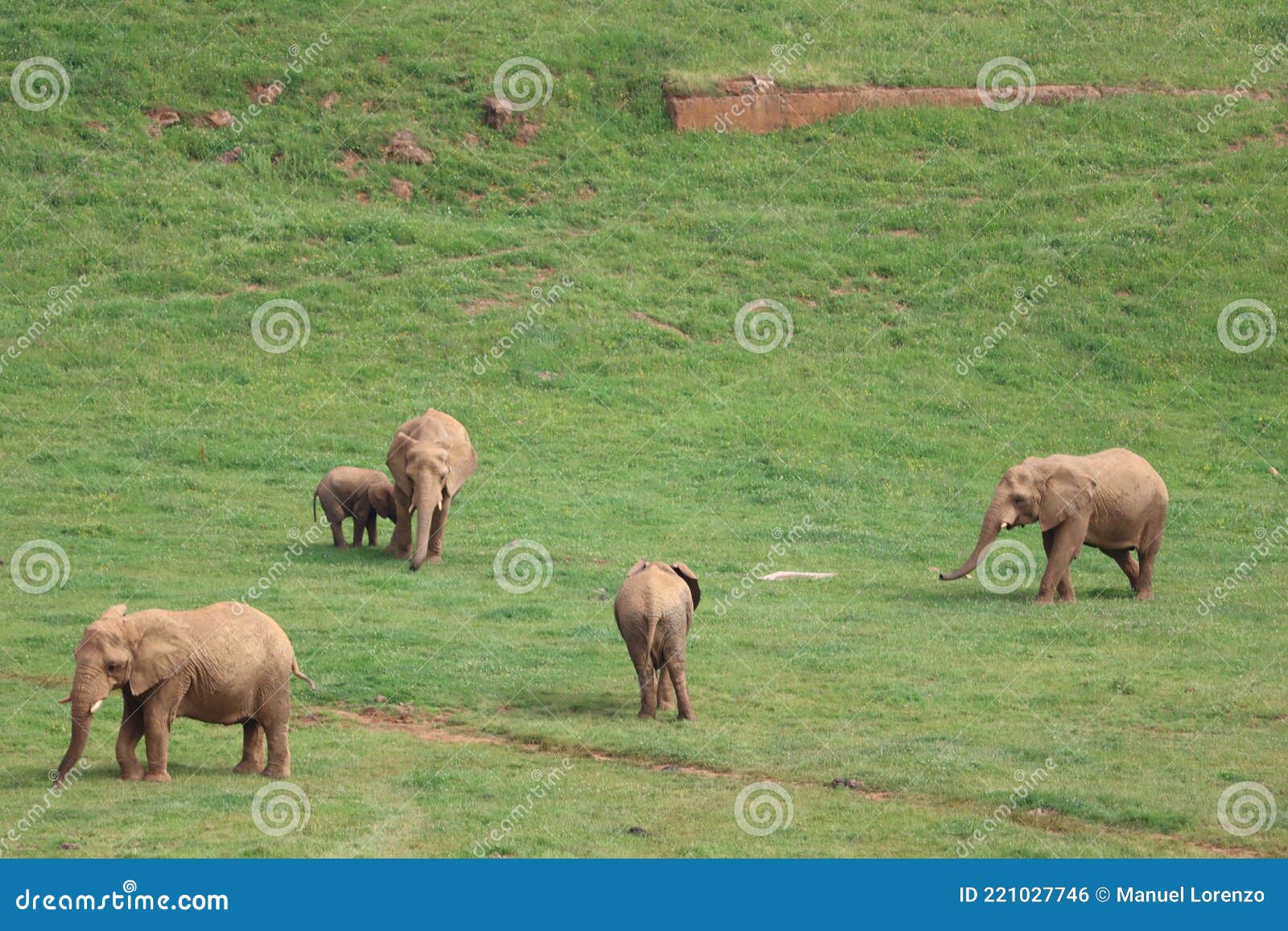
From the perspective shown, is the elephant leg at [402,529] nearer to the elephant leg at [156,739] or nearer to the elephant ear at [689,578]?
the elephant ear at [689,578]

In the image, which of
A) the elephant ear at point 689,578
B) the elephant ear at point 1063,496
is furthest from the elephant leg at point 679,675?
the elephant ear at point 1063,496

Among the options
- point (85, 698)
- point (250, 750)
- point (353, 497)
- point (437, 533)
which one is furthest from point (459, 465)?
point (85, 698)

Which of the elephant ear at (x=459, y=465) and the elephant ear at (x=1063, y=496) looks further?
the elephant ear at (x=459, y=465)

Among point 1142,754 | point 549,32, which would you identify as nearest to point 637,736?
point 1142,754

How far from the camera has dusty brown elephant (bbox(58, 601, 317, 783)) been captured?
1841cm

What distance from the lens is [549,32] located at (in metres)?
60.3

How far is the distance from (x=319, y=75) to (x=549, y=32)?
8.12m

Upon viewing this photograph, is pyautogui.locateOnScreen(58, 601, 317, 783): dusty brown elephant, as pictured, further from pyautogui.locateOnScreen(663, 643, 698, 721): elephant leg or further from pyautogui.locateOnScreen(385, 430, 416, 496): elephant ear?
pyautogui.locateOnScreen(385, 430, 416, 496): elephant ear

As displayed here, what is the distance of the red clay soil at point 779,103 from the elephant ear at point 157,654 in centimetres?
4036

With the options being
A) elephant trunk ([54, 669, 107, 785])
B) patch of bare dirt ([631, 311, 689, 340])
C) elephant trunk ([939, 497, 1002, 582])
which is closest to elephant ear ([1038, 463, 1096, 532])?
elephant trunk ([939, 497, 1002, 582])

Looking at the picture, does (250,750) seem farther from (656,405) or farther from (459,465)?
(656,405)

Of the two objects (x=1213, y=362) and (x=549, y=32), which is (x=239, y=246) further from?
(x=1213, y=362)

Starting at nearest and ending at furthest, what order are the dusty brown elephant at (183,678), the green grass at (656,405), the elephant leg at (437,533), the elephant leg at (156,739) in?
the dusty brown elephant at (183,678)
the elephant leg at (156,739)
the green grass at (656,405)
the elephant leg at (437,533)

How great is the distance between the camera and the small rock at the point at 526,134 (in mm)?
55750
